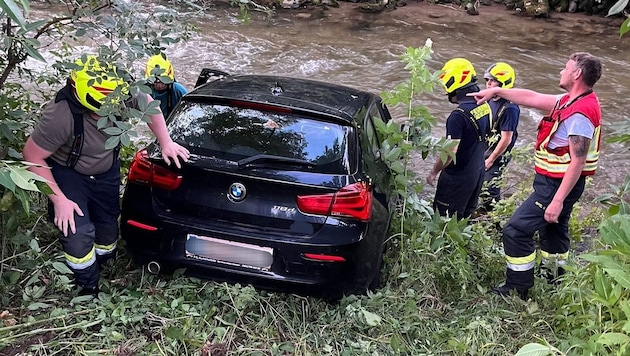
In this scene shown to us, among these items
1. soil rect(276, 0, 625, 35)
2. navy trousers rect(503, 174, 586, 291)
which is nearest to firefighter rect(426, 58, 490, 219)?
navy trousers rect(503, 174, 586, 291)

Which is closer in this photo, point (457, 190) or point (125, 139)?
point (125, 139)

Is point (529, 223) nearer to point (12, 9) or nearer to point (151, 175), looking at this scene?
point (151, 175)

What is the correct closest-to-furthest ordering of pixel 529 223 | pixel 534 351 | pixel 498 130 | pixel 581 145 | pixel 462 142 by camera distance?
pixel 534 351, pixel 581 145, pixel 529 223, pixel 462 142, pixel 498 130

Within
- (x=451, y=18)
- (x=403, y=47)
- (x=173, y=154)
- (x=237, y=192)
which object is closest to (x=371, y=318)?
(x=237, y=192)

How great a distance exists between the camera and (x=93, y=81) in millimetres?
2812

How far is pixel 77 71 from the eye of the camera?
2.96 m

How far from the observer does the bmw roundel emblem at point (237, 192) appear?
335cm

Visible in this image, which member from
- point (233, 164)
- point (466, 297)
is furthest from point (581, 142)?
point (233, 164)

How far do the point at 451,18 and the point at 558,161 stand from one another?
12.9 m

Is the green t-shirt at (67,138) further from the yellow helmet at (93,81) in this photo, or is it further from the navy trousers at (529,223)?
the navy trousers at (529,223)

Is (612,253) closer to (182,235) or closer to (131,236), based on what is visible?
(182,235)

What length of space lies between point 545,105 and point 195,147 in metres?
2.50

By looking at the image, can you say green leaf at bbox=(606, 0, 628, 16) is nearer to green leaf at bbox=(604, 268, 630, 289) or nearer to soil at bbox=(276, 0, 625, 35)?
green leaf at bbox=(604, 268, 630, 289)

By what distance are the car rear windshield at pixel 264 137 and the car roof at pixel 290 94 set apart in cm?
9
